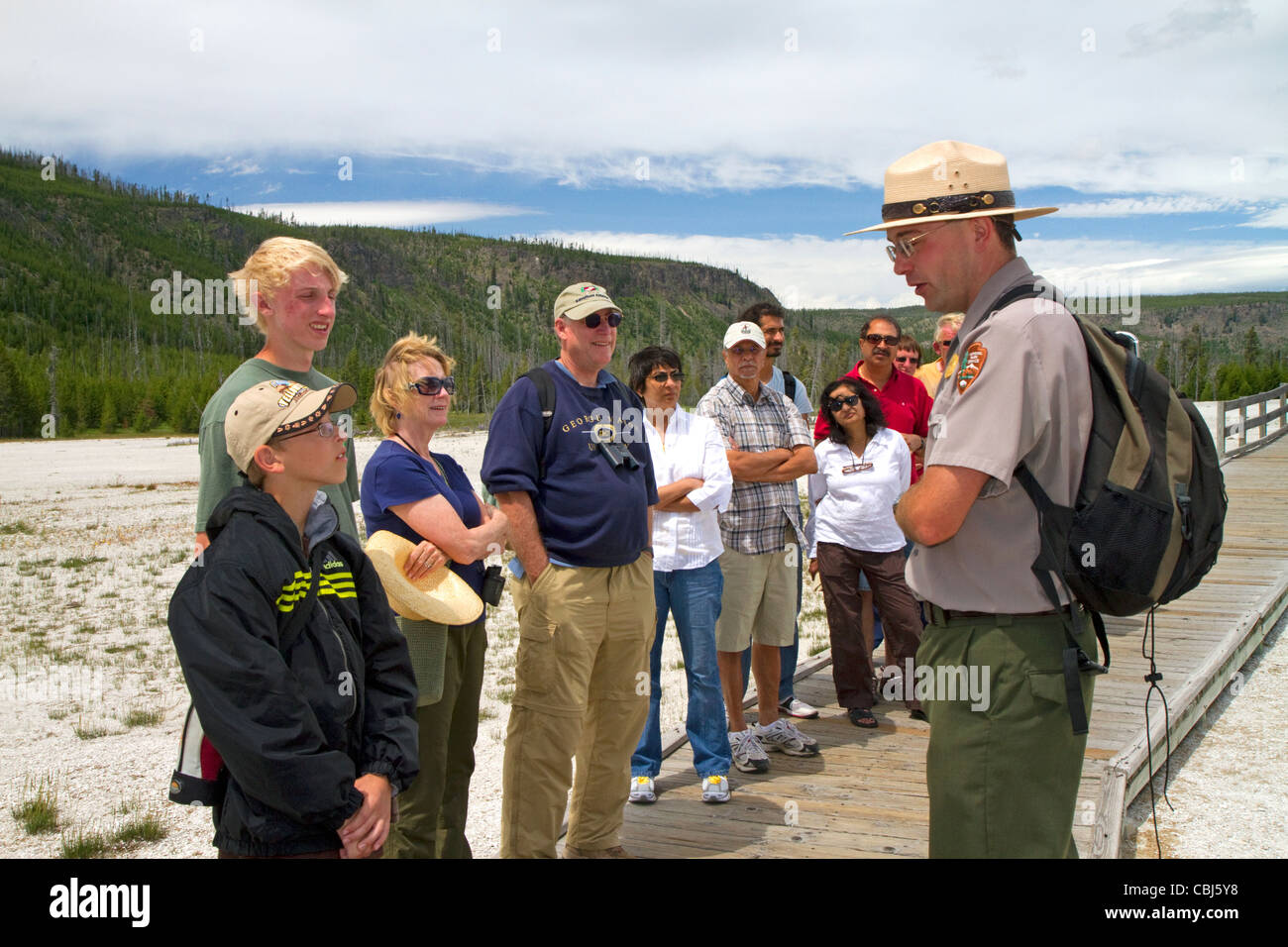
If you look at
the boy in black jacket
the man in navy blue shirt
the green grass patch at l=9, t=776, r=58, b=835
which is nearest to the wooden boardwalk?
the man in navy blue shirt

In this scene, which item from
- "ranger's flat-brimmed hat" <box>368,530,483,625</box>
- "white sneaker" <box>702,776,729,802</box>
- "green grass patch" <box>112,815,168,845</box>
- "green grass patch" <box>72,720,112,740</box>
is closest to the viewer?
"ranger's flat-brimmed hat" <box>368,530,483,625</box>

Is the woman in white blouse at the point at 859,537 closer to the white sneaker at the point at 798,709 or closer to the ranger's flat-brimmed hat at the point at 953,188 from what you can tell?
the white sneaker at the point at 798,709

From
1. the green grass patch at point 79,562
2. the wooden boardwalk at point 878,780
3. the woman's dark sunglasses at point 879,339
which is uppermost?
the woman's dark sunglasses at point 879,339

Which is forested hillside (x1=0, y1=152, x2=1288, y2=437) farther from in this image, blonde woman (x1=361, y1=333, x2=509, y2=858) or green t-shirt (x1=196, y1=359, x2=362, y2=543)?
green t-shirt (x1=196, y1=359, x2=362, y2=543)

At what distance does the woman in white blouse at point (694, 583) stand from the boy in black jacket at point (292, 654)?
87.9 inches

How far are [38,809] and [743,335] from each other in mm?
5290

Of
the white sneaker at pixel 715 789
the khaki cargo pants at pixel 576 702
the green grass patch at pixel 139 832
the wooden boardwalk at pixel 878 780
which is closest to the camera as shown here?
the khaki cargo pants at pixel 576 702

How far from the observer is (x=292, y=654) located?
2463 mm

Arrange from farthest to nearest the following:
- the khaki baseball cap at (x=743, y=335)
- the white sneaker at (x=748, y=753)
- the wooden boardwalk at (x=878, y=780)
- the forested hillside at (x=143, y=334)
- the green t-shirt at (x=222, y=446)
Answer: the forested hillside at (x=143, y=334) → the khaki baseball cap at (x=743, y=335) → the white sneaker at (x=748, y=753) → the wooden boardwalk at (x=878, y=780) → the green t-shirt at (x=222, y=446)

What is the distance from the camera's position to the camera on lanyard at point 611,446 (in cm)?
401

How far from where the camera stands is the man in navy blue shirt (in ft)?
12.6

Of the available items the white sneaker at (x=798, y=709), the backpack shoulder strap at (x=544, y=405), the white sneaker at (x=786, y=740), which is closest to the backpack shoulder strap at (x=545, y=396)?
the backpack shoulder strap at (x=544, y=405)

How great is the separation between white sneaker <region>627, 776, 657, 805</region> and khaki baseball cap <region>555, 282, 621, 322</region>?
2.38 m

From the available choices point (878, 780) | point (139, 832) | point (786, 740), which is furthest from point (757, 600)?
point (139, 832)
